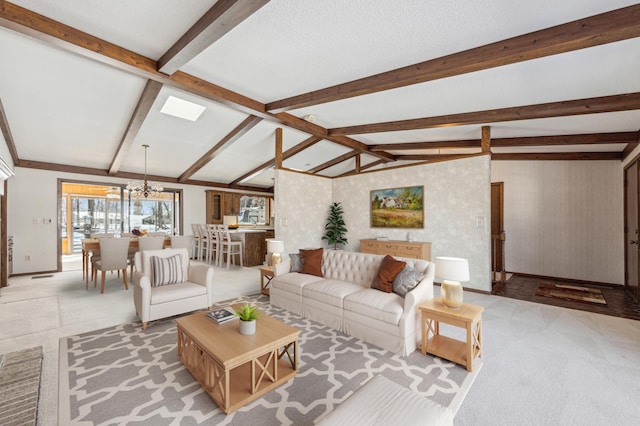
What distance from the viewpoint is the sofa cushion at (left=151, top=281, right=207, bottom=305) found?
3285 millimetres

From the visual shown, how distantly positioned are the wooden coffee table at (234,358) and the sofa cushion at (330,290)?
0.87 m

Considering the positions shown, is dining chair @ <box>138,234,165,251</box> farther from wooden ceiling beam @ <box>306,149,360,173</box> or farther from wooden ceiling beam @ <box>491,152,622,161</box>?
wooden ceiling beam @ <box>491,152,622,161</box>

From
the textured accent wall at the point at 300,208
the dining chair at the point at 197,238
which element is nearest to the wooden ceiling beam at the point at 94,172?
the dining chair at the point at 197,238

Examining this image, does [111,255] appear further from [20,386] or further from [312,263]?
[312,263]

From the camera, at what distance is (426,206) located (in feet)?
18.8

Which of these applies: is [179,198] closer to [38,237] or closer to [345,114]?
[38,237]

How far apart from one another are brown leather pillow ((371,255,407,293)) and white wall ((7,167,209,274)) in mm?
7722

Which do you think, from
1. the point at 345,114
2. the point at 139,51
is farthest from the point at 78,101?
the point at 345,114

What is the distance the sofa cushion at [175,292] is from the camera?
329 cm

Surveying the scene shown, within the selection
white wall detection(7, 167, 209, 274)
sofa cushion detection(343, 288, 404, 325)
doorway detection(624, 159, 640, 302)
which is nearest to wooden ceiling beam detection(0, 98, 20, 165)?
white wall detection(7, 167, 209, 274)

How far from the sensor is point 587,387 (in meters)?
2.14

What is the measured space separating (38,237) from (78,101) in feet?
14.0

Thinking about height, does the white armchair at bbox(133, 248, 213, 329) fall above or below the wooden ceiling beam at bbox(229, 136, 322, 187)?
below

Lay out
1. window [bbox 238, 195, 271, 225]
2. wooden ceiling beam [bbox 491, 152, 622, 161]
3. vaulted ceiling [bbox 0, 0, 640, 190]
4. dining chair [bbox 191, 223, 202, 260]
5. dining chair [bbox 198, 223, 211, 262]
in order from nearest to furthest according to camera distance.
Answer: vaulted ceiling [bbox 0, 0, 640, 190] < wooden ceiling beam [bbox 491, 152, 622, 161] < dining chair [bbox 198, 223, 211, 262] < dining chair [bbox 191, 223, 202, 260] < window [bbox 238, 195, 271, 225]
